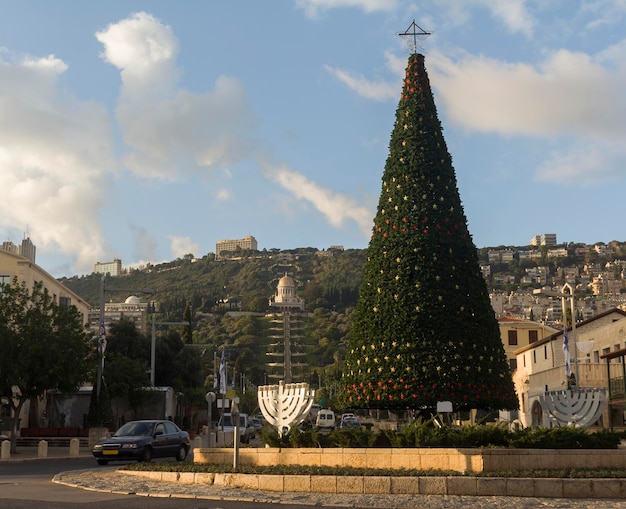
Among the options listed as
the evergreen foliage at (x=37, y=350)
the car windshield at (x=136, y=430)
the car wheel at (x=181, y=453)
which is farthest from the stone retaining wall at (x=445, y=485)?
the evergreen foliage at (x=37, y=350)

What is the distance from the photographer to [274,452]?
741 inches

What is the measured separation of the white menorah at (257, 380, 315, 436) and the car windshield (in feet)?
20.4

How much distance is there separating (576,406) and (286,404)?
737cm

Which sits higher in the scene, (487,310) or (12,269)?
(12,269)

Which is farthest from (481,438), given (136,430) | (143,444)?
(136,430)

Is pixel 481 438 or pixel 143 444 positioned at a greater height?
pixel 481 438

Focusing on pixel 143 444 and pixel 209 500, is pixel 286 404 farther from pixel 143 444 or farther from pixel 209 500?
pixel 143 444

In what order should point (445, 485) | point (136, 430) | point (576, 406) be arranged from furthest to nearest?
point (136, 430)
point (576, 406)
point (445, 485)

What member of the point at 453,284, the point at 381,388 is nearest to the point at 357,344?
the point at 381,388

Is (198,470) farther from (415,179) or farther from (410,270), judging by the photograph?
(415,179)

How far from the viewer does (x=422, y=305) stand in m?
21.1

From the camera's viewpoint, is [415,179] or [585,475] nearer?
[585,475]

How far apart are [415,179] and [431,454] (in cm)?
840

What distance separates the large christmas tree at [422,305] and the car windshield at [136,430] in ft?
23.5
